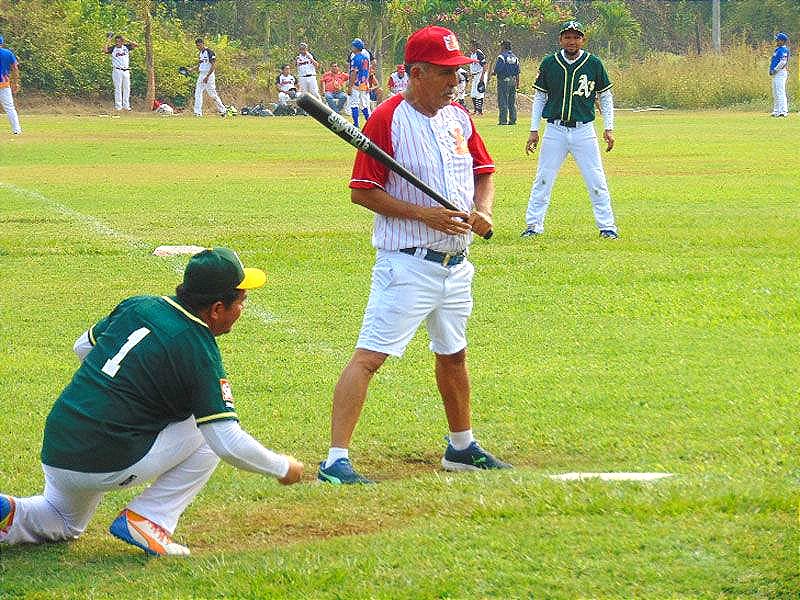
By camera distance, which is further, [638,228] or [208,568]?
[638,228]

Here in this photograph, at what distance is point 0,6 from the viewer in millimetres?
52031

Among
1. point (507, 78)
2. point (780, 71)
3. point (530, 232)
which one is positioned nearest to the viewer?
point (530, 232)

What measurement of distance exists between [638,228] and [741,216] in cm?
180

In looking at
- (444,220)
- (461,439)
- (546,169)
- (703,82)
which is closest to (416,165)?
(444,220)

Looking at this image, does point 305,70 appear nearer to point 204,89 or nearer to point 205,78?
point 205,78

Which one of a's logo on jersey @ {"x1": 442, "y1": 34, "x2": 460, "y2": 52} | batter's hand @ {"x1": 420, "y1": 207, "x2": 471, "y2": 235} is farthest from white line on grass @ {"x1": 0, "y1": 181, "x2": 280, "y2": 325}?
a's logo on jersey @ {"x1": 442, "y1": 34, "x2": 460, "y2": 52}

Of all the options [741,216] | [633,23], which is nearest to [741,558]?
[741,216]

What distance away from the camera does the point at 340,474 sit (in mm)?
6477

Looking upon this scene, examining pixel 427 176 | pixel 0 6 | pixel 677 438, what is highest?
pixel 0 6

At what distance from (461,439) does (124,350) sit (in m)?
2.15

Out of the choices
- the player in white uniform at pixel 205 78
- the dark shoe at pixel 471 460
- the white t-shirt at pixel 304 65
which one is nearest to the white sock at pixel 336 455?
the dark shoe at pixel 471 460

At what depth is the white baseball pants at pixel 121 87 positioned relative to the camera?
1818 inches

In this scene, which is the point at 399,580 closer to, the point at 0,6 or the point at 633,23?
the point at 0,6

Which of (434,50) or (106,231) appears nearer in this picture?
(434,50)
